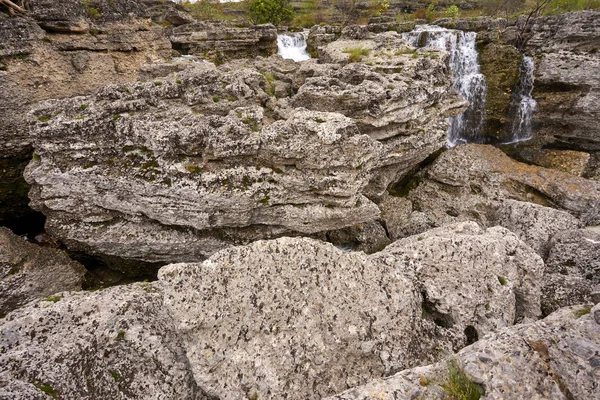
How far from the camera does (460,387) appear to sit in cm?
429

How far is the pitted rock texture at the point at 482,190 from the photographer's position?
12.8m

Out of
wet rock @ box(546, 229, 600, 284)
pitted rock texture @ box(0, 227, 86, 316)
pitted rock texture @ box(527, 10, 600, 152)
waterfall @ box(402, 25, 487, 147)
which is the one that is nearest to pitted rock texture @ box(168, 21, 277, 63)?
waterfall @ box(402, 25, 487, 147)

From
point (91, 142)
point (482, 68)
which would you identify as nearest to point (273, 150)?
point (91, 142)

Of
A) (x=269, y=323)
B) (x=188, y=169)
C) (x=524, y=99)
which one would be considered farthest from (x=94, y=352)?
(x=524, y=99)

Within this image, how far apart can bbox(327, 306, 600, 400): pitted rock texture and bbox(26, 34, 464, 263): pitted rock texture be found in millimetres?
5280

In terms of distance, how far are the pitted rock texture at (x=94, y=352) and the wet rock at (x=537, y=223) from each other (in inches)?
410

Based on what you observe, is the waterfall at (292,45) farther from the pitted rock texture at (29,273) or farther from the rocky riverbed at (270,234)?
the pitted rock texture at (29,273)

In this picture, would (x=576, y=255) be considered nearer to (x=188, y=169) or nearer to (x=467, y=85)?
(x=188, y=169)

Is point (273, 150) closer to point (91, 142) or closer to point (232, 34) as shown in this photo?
point (91, 142)

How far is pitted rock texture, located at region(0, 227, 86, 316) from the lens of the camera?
8.61 meters

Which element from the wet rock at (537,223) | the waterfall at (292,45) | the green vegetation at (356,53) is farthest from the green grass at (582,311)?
the waterfall at (292,45)

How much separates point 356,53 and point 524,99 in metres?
11.9

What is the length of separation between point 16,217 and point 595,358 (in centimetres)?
1804

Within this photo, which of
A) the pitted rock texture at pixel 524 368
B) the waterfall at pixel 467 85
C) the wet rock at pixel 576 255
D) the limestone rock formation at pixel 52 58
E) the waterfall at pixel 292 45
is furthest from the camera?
the waterfall at pixel 292 45
